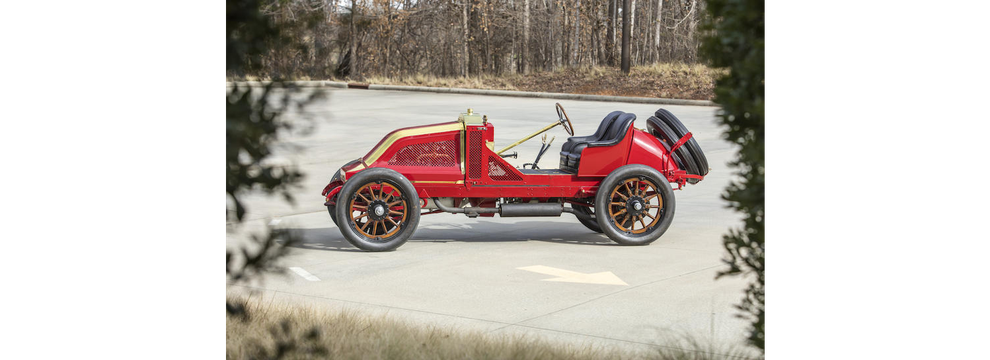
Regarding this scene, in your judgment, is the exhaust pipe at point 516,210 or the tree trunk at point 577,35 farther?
the tree trunk at point 577,35

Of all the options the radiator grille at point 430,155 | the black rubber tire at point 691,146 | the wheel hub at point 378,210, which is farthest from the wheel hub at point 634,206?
the wheel hub at point 378,210

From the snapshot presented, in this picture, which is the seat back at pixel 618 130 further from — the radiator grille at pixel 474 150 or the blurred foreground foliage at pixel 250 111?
the blurred foreground foliage at pixel 250 111

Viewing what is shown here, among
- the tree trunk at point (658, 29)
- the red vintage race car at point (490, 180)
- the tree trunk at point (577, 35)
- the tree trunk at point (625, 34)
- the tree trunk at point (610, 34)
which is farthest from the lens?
the tree trunk at point (577, 35)

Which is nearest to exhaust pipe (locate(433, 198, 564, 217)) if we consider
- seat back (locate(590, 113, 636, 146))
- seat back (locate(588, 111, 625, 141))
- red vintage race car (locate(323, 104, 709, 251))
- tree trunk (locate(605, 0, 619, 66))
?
red vintage race car (locate(323, 104, 709, 251))

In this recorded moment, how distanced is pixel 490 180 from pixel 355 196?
1.23m

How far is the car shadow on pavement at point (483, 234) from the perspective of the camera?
30.1 ft

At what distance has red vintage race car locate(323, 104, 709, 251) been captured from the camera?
27.9 ft

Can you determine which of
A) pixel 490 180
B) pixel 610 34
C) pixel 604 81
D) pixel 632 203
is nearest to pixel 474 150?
pixel 490 180

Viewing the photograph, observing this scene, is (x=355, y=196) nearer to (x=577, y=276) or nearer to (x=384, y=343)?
(x=577, y=276)

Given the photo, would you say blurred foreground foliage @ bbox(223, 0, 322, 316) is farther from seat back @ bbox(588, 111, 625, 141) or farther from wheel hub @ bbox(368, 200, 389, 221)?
seat back @ bbox(588, 111, 625, 141)

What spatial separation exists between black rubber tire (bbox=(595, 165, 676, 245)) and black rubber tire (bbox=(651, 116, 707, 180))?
39 centimetres

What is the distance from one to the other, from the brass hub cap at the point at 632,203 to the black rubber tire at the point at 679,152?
43 cm
